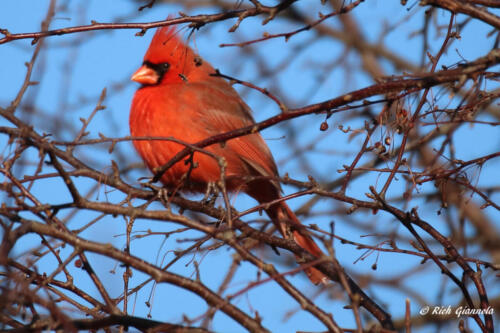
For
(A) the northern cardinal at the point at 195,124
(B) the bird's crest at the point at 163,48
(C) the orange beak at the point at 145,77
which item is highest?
(B) the bird's crest at the point at 163,48

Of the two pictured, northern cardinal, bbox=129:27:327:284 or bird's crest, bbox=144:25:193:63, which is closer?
northern cardinal, bbox=129:27:327:284

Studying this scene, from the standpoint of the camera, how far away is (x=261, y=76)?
5.21 m

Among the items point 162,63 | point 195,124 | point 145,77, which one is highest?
point 162,63

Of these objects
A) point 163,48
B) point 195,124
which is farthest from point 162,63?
point 195,124

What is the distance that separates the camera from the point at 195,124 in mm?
4199

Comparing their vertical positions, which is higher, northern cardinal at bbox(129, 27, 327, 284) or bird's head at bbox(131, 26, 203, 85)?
bird's head at bbox(131, 26, 203, 85)

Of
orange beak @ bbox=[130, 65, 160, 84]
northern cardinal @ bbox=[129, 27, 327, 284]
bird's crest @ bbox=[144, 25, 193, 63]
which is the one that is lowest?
northern cardinal @ bbox=[129, 27, 327, 284]

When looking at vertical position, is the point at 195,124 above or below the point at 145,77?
below

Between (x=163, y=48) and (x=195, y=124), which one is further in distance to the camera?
(x=163, y=48)

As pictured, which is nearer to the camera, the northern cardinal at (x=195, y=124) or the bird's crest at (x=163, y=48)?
the northern cardinal at (x=195, y=124)

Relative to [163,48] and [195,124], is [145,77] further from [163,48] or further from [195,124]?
[195,124]

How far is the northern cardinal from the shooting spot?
409 cm

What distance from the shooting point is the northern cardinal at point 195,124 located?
4.09m

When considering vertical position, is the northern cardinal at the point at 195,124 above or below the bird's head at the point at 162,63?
below
